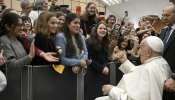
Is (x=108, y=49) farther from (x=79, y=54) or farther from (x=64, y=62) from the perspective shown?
(x=64, y=62)

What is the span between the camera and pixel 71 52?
412cm

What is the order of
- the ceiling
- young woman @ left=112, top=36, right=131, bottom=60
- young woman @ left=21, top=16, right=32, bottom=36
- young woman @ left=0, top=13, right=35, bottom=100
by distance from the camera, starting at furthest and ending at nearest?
1. the ceiling
2. young woman @ left=112, top=36, right=131, bottom=60
3. young woman @ left=21, top=16, right=32, bottom=36
4. young woman @ left=0, top=13, right=35, bottom=100

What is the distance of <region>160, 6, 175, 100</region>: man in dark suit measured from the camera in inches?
110

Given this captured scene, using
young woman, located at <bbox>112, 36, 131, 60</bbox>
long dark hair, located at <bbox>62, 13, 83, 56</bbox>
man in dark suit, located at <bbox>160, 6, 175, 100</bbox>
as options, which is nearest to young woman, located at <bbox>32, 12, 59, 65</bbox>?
long dark hair, located at <bbox>62, 13, 83, 56</bbox>

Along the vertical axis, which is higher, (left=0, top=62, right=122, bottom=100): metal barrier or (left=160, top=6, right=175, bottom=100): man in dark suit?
(left=160, top=6, right=175, bottom=100): man in dark suit

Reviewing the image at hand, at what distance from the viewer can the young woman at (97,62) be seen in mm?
4480

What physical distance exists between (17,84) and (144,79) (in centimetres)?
152

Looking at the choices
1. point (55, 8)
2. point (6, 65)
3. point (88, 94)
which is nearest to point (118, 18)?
point (55, 8)

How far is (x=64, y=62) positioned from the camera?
3924mm

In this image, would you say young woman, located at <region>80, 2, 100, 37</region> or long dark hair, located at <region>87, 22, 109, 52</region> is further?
young woman, located at <region>80, 2, 100, 37</region>

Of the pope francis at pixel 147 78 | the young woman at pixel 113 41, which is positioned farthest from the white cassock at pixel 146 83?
the young woman at pixel 113 41

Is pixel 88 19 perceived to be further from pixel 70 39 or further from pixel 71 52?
pixel 71 52

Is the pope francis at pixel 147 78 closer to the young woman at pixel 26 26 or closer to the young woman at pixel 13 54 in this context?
the young woman at pixel 13 54

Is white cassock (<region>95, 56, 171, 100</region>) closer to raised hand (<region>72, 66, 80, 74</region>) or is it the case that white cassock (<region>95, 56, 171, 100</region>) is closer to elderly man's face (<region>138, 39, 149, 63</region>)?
elderly man's face (<region>138, 39, 149, 63</region>)
